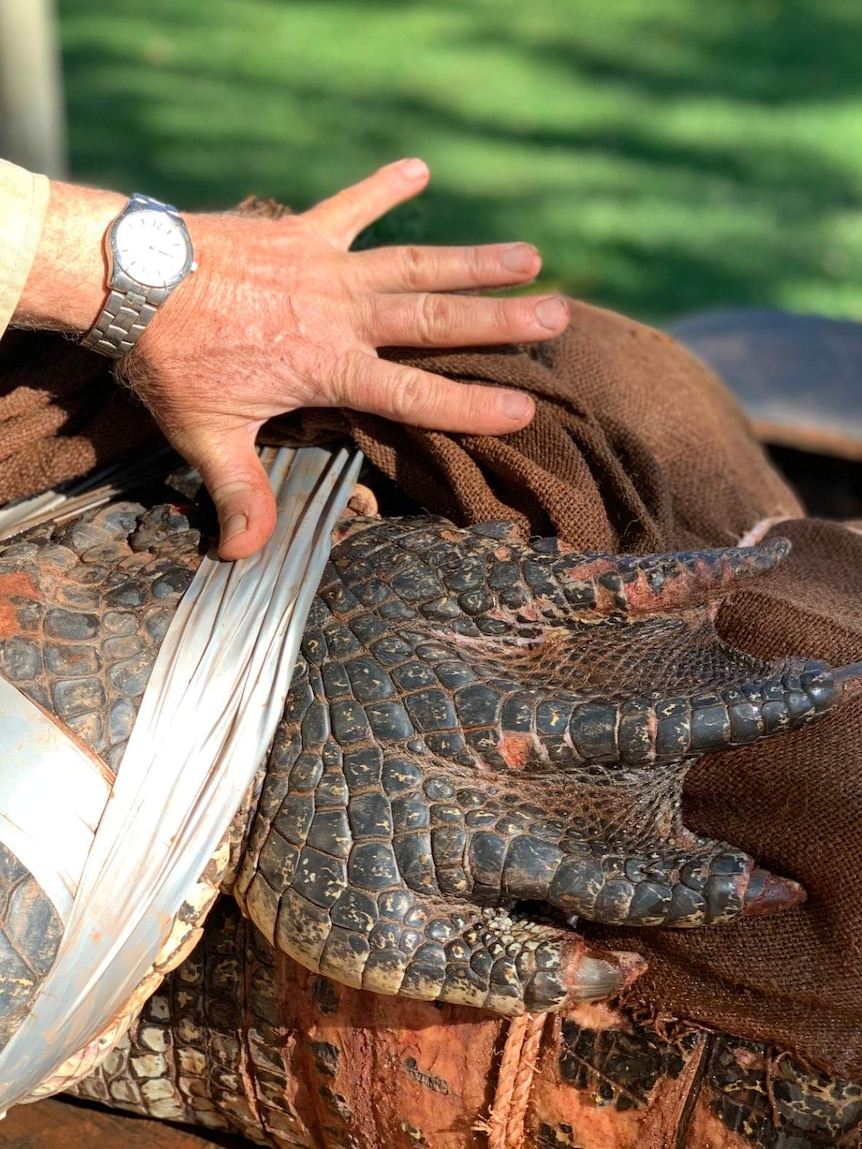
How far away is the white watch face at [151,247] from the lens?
4.11ft

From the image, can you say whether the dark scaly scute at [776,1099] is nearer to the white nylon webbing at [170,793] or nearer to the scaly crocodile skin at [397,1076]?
the scaly crocodile skin at [397,1076]

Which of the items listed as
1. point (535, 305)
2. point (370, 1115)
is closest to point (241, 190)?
point (535, 305)

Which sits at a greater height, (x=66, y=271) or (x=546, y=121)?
(x=66, y=271)

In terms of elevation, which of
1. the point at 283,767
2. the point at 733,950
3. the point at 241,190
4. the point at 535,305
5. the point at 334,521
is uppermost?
the point at 535,305

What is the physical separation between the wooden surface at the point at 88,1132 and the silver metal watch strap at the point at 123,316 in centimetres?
78

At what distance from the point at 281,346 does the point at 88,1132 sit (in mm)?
821

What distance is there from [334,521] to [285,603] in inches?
4.4

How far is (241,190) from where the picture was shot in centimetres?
544

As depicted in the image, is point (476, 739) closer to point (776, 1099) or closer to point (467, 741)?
point (467, 741)

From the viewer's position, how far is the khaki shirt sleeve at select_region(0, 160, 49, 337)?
4.05 ft

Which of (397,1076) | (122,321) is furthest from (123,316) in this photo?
(397,1076)

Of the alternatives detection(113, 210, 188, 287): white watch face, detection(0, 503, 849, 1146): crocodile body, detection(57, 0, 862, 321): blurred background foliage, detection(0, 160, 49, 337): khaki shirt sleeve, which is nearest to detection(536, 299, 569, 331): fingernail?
detection(0, 503, 849, 1146): crocodile body

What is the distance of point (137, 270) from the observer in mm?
1255

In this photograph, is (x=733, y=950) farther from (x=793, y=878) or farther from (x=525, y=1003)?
(x=525, y=1003)
